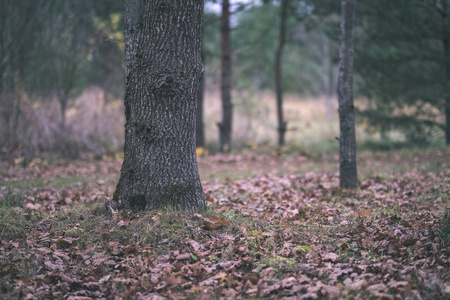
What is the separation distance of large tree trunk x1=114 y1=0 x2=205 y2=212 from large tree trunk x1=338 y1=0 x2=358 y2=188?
3.18m

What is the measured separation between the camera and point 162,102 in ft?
15.7

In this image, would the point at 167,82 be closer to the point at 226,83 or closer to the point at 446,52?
the point at 226,83

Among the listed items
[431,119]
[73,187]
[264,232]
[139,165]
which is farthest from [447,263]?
[431,119]

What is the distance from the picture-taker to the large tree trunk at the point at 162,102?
4746mm

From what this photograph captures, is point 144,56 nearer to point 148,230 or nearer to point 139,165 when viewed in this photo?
point 139,165

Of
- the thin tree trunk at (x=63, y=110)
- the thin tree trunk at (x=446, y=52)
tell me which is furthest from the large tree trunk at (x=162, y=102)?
the thin tree trunk at (x=446, y=52)

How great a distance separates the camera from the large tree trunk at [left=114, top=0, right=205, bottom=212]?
4.75 metres

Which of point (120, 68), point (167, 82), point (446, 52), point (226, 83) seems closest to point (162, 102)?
point (167, 82)

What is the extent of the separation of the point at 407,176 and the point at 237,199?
4100 mm

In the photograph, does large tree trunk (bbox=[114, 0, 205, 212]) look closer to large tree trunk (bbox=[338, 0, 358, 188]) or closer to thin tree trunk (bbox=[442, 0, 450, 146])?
large tree trunk (bbox=[338, 0, 358, 188])

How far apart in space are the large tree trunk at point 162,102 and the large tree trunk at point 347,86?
3179 millimetres

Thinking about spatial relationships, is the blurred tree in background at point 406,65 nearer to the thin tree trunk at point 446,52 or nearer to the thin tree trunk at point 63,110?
the thin tree trunk at point 446,52

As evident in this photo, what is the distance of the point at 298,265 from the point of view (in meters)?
3.90

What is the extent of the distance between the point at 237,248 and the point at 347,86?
13.5ft
